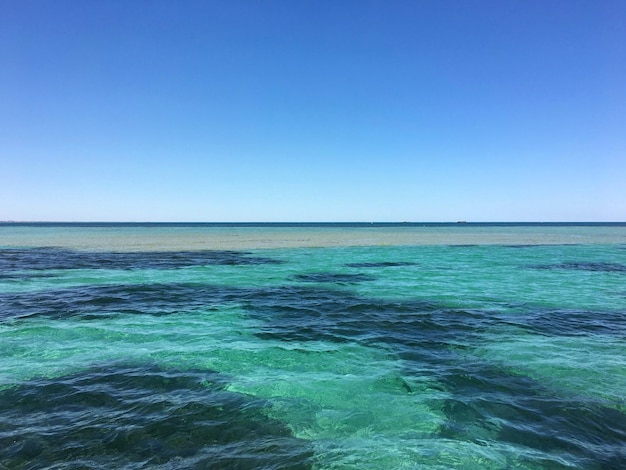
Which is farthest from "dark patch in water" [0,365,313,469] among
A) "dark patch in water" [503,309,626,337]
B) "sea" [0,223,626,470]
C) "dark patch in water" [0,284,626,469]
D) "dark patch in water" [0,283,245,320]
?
"dark patch in water" [503,309,626,337]

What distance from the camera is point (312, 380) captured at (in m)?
9.78

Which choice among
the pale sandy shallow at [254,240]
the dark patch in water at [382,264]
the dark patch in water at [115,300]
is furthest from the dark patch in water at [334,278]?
the pale sandy shallow at [254,240]

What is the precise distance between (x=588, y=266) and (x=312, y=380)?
108ft

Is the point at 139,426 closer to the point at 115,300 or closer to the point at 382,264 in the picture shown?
the point at 115,300

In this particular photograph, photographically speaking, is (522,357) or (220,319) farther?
(220,319)

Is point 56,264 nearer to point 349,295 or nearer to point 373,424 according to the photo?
point 349,295

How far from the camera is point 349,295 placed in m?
21.1

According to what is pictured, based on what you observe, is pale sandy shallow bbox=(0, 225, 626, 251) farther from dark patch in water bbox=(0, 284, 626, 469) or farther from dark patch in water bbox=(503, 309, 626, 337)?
dark patch in water bbox=(503, 309, 626, 337)

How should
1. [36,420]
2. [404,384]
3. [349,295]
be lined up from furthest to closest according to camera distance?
[349,295]
[404,384]
[36,420]

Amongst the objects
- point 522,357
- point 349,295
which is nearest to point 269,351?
point 522,357

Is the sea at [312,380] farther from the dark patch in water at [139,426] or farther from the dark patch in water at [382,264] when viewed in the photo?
the dark patch in water at [382,264]

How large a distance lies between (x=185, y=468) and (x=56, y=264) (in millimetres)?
33364

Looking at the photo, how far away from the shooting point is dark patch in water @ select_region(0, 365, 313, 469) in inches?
250

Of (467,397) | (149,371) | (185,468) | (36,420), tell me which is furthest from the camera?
(149,371)
